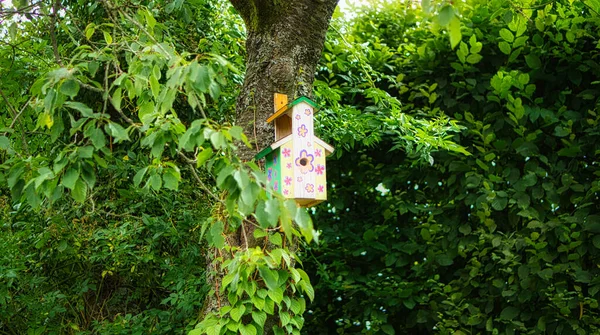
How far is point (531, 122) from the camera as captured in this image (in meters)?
3.63

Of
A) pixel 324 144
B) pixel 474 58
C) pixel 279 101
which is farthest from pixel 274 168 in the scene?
pixel 474 58

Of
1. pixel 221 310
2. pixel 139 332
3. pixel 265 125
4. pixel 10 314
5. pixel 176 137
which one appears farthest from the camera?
pixel 10 314

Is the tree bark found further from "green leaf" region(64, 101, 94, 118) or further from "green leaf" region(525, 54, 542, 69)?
"green leaf" region(525, 54, 542, 69)

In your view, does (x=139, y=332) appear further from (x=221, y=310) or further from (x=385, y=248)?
(x=385, y=248)

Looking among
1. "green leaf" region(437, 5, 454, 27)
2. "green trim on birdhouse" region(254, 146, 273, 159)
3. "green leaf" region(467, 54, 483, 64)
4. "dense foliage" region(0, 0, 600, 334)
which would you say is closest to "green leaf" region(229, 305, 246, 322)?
"dense foliage" region(0, 0, 600, 334)

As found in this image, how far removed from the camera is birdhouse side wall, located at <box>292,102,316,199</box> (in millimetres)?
2391

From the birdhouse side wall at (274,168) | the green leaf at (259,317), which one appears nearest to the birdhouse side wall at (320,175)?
the birdhouse side wall at (274,168)

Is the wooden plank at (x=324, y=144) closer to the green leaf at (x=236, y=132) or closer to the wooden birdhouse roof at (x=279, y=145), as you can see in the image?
the wooden birdhouse roof at (x=279, y=145)

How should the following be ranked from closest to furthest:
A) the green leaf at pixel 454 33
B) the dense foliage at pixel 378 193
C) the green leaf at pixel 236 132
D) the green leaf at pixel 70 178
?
the green leaf at pixel 454 33 → the green leaf at pixel 236 132 → the green leaf at pixel 70 178 → the dense foliage at pixel 378 193

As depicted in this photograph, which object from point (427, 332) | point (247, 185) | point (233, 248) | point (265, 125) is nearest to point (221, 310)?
point (233, 248)

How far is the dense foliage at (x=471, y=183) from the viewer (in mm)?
3396

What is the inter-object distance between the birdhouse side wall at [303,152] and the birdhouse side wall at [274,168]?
0.18 ft

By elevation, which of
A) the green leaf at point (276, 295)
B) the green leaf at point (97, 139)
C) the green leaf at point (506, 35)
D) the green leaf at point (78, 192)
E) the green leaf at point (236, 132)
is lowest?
the green leaf at point (276, 295)

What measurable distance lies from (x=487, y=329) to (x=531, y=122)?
1034mm
